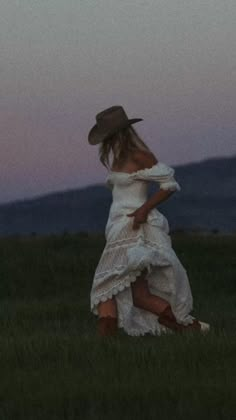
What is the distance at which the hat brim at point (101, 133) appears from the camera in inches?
541

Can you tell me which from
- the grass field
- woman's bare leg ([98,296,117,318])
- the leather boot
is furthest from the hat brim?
the grass field

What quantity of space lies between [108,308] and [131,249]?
61 centimetres

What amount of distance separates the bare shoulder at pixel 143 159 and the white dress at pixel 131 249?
51mm

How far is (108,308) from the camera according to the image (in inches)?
543

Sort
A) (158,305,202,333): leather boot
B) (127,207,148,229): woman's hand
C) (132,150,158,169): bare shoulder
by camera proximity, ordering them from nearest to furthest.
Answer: (127,207,148,229): woman's hand
(132,150,158,169): bare shoulder
(158,305,202,333): leather boot

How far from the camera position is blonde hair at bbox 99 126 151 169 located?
13.7 meters

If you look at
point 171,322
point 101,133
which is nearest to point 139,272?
point 171,322

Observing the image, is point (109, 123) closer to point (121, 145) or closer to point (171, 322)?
point (121, 145)

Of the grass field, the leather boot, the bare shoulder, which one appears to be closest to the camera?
the grass field

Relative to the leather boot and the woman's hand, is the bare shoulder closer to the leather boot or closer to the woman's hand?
the woman's hand

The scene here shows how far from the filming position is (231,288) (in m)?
21.5

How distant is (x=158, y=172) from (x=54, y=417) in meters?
4.46

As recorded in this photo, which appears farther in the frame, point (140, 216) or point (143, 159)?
point (143, 159)

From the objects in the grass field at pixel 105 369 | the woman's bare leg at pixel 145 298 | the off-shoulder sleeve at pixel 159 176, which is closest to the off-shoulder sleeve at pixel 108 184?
the off-shoulder sleeve at pixel 159 176
